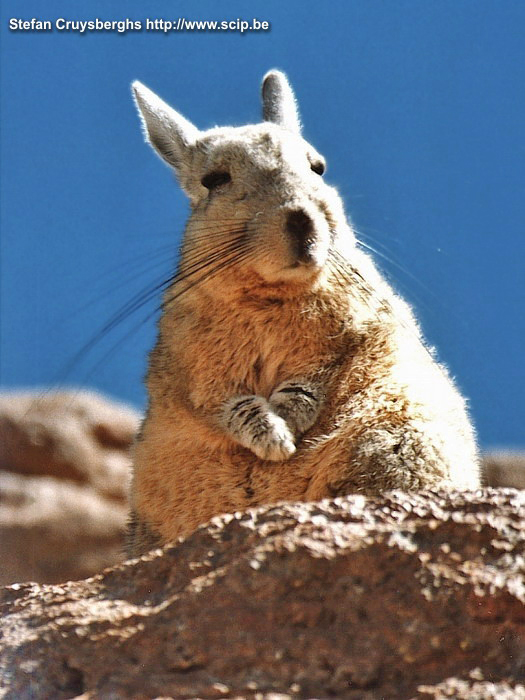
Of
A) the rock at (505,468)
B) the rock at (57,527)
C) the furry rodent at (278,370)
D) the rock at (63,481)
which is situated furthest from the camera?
the rock at (63,481)

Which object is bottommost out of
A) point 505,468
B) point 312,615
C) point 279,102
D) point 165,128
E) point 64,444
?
point 312,615

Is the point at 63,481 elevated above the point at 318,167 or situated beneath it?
elevated above

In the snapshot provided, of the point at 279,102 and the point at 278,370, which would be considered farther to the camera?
the point at 279,102

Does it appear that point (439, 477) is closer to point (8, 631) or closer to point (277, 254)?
point (277, 254)

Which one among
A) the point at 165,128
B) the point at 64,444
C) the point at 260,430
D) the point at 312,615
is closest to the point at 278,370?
the point at 260,430

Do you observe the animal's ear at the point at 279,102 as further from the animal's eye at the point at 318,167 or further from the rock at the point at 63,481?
the rock at the point at 63,481

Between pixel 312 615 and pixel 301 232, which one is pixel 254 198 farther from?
pixel 312 615

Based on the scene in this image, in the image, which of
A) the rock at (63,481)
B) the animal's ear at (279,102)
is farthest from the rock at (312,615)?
the rock at (63,481)
